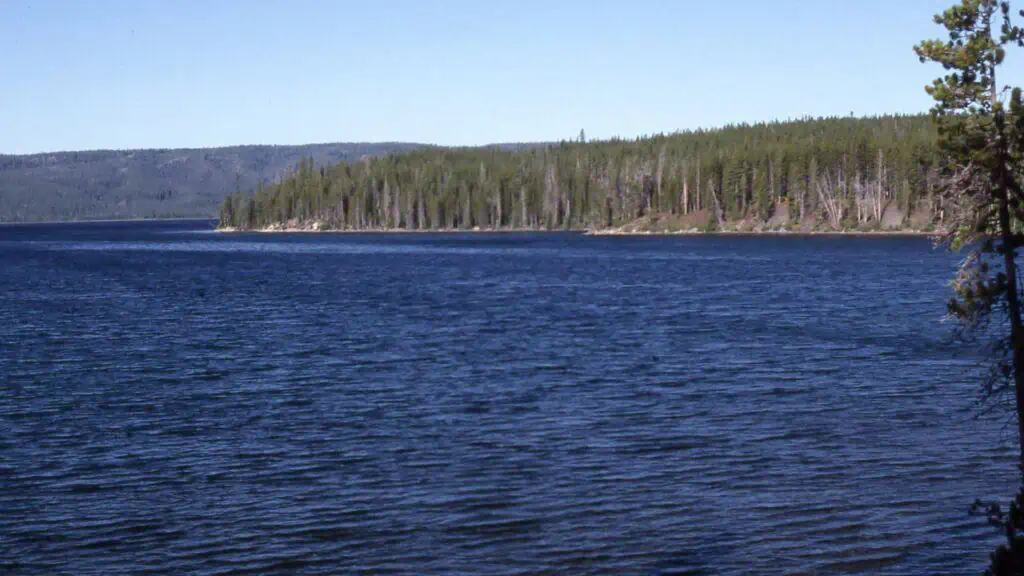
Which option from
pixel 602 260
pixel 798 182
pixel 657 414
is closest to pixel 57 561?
pixel 657 414

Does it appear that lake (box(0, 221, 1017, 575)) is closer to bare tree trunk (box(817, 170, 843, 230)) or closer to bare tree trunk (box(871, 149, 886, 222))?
bare tree trunk (box(871, 149, 886, 222))

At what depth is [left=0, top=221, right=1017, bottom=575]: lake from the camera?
2259cm

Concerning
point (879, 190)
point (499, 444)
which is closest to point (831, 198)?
point (879, 190)

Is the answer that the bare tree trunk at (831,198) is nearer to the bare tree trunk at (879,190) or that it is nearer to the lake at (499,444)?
the bare tree trunk at (879,190)

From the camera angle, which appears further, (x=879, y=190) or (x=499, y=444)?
(x=879, y=190)

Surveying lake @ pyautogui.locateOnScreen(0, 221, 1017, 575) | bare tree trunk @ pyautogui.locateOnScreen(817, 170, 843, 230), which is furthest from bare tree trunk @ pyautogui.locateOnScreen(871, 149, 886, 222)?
lake @ pyautogui.locateOnScreen(0, 221, 1017, 575)

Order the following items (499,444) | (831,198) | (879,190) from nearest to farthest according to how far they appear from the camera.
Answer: (499,444), (879,190), (831,198)

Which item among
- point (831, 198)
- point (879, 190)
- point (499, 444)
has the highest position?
point (879, 190)

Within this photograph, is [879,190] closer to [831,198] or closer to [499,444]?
[831,198]

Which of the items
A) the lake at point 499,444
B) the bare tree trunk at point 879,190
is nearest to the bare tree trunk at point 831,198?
the bare tree trunk at point 879,190

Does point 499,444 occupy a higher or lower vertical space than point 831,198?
lower

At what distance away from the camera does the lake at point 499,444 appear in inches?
890

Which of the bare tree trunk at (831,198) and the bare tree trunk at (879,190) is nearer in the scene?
the bare tree trunk at (879,190)

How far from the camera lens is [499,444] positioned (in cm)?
3084
